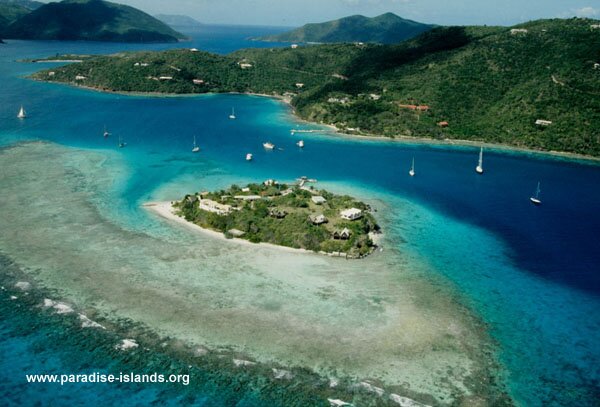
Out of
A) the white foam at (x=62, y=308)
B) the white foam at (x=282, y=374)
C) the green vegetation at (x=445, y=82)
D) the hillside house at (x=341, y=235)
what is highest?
the green vegetation at (x=445, y=82)

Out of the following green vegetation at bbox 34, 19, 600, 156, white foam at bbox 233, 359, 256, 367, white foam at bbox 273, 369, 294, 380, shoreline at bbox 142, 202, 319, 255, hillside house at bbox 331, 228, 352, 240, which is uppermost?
green vegetation at bbox 34, 19, 600, 156

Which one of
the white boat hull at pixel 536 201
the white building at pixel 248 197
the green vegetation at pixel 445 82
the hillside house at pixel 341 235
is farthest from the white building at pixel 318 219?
the green vegetation at pixel 445 82

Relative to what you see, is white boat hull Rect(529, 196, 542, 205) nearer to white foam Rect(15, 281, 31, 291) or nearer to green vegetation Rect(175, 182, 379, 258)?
green vegetation Rect(175, 182, 379, 258)

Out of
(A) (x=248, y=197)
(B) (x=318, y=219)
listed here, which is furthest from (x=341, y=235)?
(A) (x=248, y=197)

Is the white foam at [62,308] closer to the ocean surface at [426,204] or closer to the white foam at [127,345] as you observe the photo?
the ocean surface at [426,204]

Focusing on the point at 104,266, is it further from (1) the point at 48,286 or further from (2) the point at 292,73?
(2) the point at 292,73

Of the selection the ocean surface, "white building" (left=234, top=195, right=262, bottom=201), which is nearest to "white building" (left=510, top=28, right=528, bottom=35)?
the ocean surface

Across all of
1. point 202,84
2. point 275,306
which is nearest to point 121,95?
point 202,84
